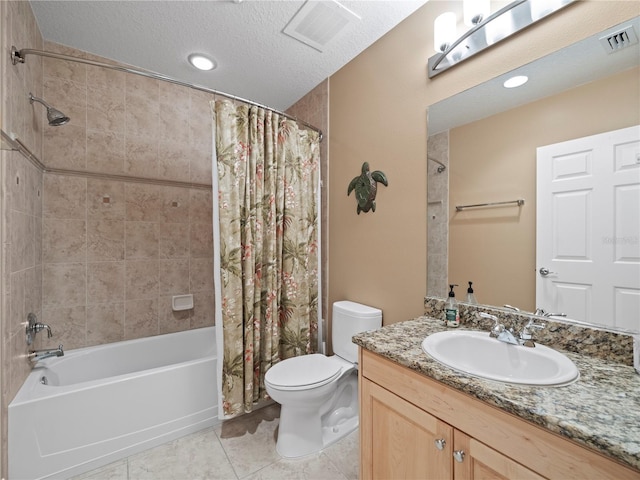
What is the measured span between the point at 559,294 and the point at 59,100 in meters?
3.09

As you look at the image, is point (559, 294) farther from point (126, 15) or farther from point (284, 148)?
point (126, 15)

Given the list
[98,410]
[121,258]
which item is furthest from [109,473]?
[121,258]

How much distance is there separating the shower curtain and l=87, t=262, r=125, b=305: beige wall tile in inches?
41.2

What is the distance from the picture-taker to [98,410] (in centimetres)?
147

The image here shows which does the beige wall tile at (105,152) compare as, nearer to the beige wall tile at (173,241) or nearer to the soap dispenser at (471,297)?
the beige wall tile at (173,241)

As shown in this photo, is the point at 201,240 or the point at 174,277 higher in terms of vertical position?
the point at 201,240

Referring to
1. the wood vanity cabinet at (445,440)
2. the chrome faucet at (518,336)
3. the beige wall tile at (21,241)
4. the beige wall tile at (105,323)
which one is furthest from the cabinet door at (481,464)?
the beige wall tile at (105,323)

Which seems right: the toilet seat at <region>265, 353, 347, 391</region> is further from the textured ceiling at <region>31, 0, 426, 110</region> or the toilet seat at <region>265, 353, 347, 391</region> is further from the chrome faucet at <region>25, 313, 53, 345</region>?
the textured ceiling at <region>31, 0, 426, 110</region>

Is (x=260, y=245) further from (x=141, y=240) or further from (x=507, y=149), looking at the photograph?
(x=507, y=149)

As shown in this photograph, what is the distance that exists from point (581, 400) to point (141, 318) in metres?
2.57

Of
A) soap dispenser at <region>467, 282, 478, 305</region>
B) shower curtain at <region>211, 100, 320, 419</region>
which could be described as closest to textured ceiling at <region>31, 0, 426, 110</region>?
shower curtain at <region>211, 100, 320, 419</region>

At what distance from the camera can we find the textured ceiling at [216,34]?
156 cm

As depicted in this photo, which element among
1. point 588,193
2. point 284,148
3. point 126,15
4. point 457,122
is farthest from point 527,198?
point 126,15

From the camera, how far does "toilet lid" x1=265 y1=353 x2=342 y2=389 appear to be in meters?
1.49
